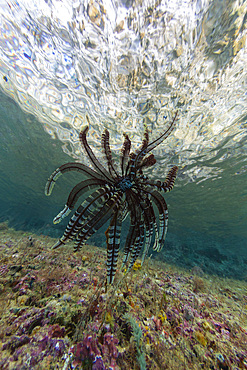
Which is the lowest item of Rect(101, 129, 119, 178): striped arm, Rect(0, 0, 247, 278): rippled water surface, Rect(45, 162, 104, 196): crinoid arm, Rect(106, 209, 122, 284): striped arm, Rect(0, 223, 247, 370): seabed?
Rect(0, 223, 247, 370): seabed

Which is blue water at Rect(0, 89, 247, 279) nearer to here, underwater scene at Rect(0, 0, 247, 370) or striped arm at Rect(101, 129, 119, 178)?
underwater scene at Rect(0, 0, 247, 370)

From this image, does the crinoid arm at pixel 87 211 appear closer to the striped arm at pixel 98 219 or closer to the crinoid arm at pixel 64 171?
the striped arm at pixel 98 219

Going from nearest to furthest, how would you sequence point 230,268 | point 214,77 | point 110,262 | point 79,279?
point 110,262
point 79,279
point 214,77
point 230,268

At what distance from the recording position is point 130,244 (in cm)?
330

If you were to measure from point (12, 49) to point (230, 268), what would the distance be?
2919 cm

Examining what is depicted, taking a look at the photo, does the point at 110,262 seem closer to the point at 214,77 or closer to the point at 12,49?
the point at 214,77

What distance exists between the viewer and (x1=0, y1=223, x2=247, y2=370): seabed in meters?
2.33

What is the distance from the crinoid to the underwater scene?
1.2 inches

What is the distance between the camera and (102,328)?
2865 mm

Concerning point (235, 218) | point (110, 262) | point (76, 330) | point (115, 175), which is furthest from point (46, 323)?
point (235, 218)

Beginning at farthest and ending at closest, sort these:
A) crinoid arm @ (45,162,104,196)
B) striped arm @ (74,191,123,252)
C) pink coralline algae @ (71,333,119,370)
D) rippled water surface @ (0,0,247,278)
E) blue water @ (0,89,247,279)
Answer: blue water @ (0,89,247,279)
rippled water surface @ (0,0,247,278)
crinoid arm @ (45,162,104,196)
striped arm @ (74,191,123,252)
pink coralline algae @ (71,333,119,370)

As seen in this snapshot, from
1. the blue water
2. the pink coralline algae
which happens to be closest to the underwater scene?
the pink coralline algae

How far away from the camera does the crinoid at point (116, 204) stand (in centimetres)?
273

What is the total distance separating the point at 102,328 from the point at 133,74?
27.6ft
